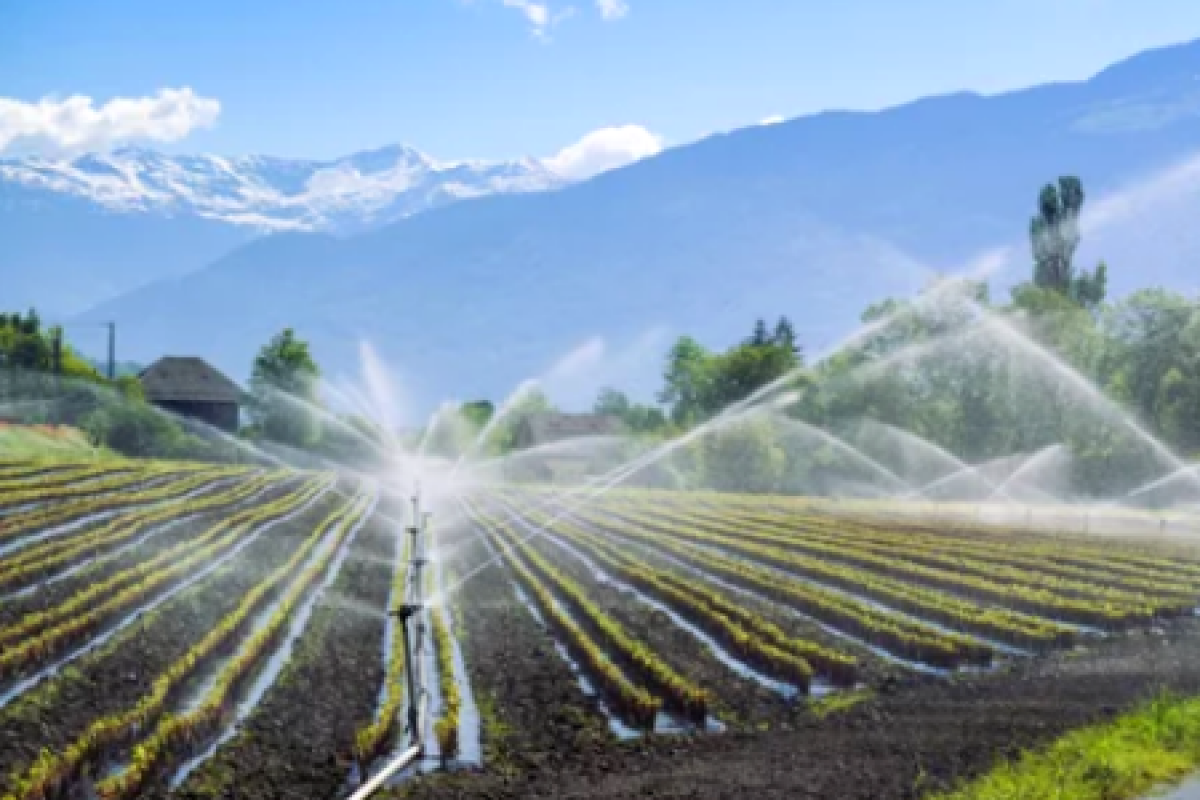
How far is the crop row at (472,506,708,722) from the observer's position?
2317 centimetres

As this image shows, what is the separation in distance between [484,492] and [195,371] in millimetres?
31188

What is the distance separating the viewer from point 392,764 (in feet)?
63.5

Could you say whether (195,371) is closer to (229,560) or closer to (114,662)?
(229,560)

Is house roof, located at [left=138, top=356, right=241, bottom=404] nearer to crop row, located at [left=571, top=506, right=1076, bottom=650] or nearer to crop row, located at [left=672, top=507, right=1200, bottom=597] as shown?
crop row, located at [left=672, top=507, right=1200, bottom=597]

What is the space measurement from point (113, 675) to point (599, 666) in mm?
→ 8271

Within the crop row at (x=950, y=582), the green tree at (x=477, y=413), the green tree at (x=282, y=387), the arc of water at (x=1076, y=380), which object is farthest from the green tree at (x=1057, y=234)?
the crop row at (x=950, y=582)

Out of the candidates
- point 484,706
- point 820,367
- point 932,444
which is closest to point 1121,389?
point 932,444

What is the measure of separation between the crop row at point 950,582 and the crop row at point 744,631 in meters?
4.72

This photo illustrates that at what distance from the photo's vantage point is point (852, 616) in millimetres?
31781

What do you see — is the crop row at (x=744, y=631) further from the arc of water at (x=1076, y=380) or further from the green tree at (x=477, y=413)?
the green tree at (x=477, y=413)

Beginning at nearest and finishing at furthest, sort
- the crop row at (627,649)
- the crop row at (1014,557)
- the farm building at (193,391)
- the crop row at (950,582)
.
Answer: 1. the crop row at (627,649)
2. the crop row at (950,582)
3. the crop row at (1014,557)
4. the farm building at (193,391)

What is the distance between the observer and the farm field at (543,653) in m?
19.5

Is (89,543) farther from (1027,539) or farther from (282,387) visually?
(282,387)

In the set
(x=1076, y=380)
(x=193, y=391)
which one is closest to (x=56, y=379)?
(x=193, y=391)
